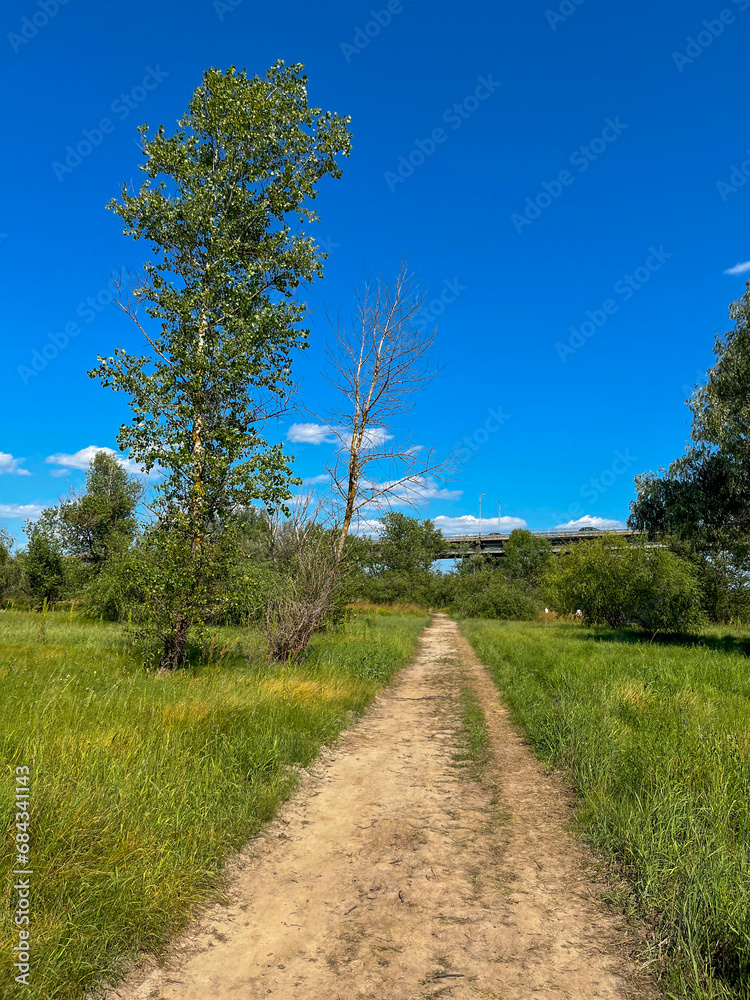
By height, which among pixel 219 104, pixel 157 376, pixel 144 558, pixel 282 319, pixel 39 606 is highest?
pixel 219 104

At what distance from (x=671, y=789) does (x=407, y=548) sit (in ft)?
218

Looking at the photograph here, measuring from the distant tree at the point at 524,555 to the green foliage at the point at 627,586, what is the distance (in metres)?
46.1

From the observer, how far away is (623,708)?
7.83 m

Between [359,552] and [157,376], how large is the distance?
24.6ft

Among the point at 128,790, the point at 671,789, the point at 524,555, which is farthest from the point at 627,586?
the point at 524,555

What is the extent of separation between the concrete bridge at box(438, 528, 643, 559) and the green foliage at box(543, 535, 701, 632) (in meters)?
52.7

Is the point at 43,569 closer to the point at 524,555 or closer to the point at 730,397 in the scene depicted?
the point at 730,397

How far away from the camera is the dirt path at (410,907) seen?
2775mm

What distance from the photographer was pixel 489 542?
10531 centimetres

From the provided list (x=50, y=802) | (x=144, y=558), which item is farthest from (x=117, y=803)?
(x=144, y=558)

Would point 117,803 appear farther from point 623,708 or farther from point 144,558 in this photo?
point 623,708

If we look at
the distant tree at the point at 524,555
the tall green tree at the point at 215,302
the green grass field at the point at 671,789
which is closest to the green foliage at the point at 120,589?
the tall green tree at the point at 215,302

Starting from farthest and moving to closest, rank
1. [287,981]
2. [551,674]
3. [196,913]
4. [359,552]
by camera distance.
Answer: [359,552] → [551,674] → [196,913] → [287,981]

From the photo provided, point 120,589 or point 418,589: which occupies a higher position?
point 120,589
